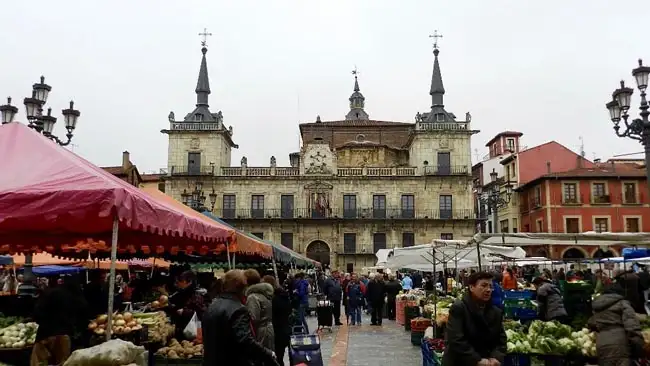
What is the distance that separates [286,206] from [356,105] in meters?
20.3

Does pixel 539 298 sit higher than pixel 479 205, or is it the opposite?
pixel 479 205

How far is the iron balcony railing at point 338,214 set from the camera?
45.7m

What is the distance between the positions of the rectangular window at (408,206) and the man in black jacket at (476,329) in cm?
4163

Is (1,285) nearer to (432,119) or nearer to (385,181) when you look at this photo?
(385,181)

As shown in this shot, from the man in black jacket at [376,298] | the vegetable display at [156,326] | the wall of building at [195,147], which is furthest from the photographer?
the wall of building at [195,147]

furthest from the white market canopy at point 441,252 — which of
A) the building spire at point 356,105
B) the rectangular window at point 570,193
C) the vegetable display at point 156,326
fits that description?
the building spire at point 356,105

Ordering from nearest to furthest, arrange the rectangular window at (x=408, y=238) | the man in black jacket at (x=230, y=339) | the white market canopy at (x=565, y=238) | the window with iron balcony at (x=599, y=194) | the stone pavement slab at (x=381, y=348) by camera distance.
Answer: the man in black jacket at (x=230, y=339)
the white market canopy at (x=565, y=238)
the stone pavement slab at (x=381, y=348)
the window with iron balcony at (x=599, y=194)
the rectangular window at (x=408, y=238)

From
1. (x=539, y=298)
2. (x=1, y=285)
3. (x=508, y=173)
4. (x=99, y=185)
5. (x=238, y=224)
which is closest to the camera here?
(x=99, y=185)

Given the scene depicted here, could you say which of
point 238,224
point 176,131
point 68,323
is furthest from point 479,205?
point 68,323

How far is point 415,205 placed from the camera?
151 feet

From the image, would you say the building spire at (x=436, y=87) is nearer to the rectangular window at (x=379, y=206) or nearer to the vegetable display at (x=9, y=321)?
the rectangular window at (x=379, y=206)

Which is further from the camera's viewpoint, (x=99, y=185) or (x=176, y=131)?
(x=176, y=131)

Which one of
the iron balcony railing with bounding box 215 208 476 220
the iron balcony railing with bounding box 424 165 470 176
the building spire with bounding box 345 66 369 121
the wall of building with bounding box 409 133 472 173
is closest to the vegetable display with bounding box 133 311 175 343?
the iron balcony railing with bounding box 215 208 476 220

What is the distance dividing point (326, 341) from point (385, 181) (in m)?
32.9
